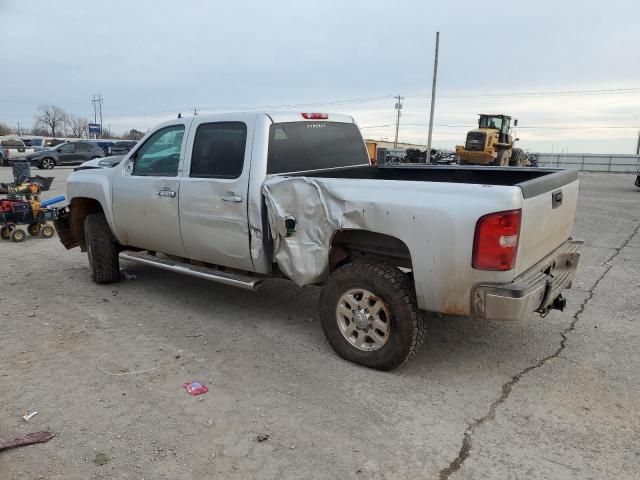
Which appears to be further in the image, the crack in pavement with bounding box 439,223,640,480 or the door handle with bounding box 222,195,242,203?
the door handle with bounding box 222,195,242,203

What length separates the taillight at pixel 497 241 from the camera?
303 cm

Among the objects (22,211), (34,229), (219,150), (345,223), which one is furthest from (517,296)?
(34,229)

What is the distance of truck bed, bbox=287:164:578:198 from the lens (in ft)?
13.6

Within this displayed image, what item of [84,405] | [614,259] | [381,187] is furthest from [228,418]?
[614,259]

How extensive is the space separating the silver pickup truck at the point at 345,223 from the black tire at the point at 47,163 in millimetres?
28194

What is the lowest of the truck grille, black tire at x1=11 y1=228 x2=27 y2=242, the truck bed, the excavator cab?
black tire at x1=11 y1=228 x2=27 y2=242

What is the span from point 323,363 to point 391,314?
76 centimetres

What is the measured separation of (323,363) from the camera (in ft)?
12.9

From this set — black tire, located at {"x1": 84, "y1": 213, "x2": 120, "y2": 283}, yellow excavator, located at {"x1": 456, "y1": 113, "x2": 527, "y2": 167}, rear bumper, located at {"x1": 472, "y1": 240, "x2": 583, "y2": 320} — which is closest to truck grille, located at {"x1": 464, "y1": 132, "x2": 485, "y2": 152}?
yellow excavator, located at {"x1": 456, "y1": 113, "x2": 527, "y2": 167}

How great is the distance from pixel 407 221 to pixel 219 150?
2100mm

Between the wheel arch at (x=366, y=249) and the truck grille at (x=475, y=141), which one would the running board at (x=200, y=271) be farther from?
the truck grille at (x=475, y=141)

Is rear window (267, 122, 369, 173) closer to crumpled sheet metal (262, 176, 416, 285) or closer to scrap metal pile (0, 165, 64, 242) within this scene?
crumpled sheet metal (262, 176, 416, 285)

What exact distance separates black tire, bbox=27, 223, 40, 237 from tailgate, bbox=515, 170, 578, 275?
29.8 feet

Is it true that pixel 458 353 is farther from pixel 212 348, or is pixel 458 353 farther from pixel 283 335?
pixel 212 348
